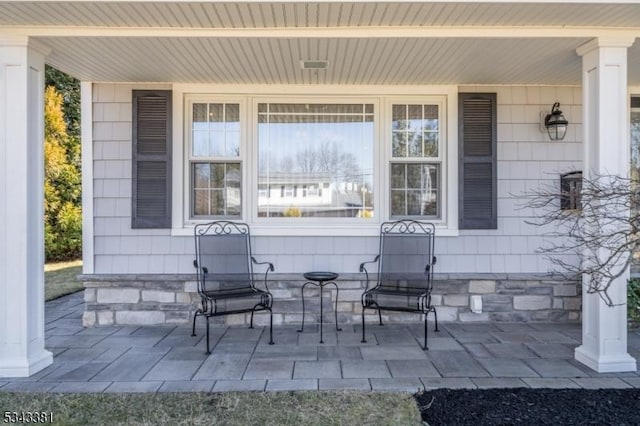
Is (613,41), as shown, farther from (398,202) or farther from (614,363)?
(614,363)

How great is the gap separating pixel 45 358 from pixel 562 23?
473cm

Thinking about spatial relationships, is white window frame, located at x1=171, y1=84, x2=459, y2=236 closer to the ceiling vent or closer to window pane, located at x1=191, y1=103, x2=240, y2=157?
window pane, located at x1=191, y1=103, x2=240, y2=157

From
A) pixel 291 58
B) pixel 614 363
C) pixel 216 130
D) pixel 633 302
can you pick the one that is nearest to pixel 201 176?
pixel 216 130

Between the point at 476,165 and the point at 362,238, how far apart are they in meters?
1.43

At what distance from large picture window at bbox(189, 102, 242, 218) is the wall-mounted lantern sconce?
10.8ft

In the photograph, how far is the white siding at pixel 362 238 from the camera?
14.7 feet

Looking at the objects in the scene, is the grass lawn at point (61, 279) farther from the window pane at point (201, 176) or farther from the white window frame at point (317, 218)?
the white window frame at point (317, 218)

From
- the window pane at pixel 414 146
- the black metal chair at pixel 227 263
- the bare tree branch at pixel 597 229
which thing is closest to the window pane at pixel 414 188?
the window pane at pixel 414 146

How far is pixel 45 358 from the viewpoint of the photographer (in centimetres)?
338

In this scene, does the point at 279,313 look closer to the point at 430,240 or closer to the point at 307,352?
the point at 307,352

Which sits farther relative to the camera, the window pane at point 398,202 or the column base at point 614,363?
the window pane at point 398,202

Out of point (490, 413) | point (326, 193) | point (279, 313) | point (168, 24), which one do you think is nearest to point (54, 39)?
point (168, 24)

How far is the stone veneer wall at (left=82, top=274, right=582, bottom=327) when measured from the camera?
176 inches

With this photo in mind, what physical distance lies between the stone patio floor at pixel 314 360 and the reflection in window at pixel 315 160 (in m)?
1.30
